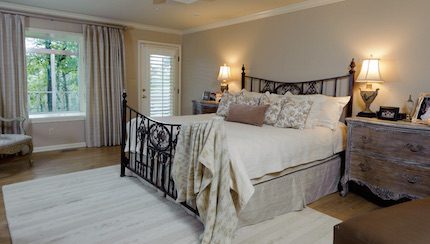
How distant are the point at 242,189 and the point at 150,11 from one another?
369 centimetres

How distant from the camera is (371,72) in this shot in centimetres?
323

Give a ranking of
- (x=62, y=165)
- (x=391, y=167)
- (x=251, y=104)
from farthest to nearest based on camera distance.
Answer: (x=62, y=165)
(x=251, y=104)
(x=391, y=167)

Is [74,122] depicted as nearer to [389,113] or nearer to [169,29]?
[169,29]

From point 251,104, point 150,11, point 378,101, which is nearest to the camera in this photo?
point 378,101

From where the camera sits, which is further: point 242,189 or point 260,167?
point 260,167

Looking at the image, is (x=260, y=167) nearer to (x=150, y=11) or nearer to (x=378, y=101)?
(x=378, y=101)

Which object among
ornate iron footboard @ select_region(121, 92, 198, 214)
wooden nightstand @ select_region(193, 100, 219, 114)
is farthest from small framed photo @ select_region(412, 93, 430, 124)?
wooden nightstand @ select_region(193, 100, 219, 114)

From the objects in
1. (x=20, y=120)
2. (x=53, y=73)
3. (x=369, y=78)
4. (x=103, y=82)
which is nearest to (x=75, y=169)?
(x=20, y=120)

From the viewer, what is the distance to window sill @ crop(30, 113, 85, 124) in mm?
4859

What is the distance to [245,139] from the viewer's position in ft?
8.48

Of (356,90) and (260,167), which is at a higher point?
(356,90)

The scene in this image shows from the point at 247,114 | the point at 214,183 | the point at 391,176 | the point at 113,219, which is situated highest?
the point at 247,114

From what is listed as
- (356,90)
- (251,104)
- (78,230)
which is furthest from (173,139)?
(356,90)

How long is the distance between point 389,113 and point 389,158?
532 mm
